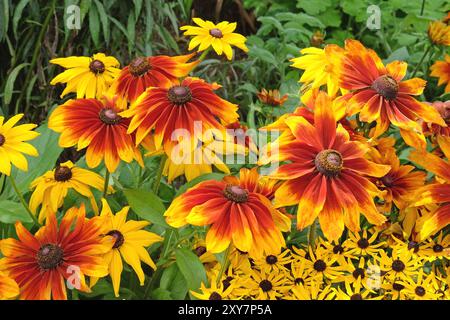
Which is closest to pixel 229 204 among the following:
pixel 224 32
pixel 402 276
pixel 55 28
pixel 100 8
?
pixel 402 276

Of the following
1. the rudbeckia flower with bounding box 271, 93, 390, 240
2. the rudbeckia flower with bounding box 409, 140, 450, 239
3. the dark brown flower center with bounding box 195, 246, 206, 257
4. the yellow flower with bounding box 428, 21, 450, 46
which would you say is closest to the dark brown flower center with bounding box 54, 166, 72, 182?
the dark brown flower center with bounding box 195, 246, 206, 257

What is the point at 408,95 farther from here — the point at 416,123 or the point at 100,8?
the point at 100,8

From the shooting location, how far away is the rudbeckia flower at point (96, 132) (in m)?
0.79

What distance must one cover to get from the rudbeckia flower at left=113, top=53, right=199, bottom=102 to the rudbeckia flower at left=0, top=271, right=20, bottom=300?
0.29 meters

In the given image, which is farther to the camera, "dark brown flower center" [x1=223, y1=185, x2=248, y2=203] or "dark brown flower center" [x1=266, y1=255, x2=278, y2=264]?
"dark brown flower center" [x1=266, y1=255, x2=278, y2=264]

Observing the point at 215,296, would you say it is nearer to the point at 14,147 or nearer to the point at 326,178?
the point at 326,178

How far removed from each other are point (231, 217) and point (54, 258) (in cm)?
20

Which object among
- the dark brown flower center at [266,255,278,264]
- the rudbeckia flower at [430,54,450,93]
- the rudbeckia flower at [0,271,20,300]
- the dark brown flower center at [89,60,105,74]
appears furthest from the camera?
the rudbeckia flower at [430,54,450,93]

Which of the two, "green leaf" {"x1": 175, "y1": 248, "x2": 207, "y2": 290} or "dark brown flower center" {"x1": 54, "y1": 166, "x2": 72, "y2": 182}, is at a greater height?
"dark brown flower center" {"x1": 54, "y1": 166, "x2": 72, "y2": 182}

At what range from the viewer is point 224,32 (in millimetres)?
1080

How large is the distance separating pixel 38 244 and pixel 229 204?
223 millimetres

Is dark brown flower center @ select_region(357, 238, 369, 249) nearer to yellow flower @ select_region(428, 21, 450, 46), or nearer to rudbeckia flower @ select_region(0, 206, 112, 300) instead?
rudbeckia flower @ select_region(0, 206, 112, 300)

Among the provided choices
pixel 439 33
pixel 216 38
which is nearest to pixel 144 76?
pixel 216 38

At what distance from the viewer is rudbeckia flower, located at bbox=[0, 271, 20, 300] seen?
66 centimetres
